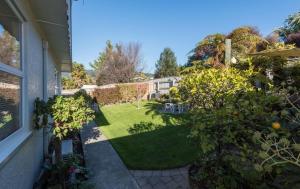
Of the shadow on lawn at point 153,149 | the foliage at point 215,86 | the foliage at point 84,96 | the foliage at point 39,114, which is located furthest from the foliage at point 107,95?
the foliage at point 215,86

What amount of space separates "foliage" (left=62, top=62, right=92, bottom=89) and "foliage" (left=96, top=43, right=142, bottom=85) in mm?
2094

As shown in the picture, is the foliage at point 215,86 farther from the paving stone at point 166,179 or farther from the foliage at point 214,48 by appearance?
the foliage at point 214,48

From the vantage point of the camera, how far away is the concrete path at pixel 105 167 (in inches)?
169

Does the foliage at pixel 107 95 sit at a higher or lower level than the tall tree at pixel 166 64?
lower

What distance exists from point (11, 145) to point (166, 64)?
39.8 metres

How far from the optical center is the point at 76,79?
111ft

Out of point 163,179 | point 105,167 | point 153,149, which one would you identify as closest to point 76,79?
point 153,149

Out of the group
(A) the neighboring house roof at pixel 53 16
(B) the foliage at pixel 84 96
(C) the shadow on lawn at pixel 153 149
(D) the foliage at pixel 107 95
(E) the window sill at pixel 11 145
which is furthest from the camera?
(D) the foliage at pixel 107 95

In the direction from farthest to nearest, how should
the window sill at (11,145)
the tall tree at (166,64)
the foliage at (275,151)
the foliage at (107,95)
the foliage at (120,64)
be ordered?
the tall tree at (166,64) < the foliage at (120,64) < the foliage at (107,95) < the window sill at (11,145) < the foliage at (275,151)

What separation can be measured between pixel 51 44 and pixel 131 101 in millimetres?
15198

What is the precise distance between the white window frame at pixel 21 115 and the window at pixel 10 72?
0.01 m

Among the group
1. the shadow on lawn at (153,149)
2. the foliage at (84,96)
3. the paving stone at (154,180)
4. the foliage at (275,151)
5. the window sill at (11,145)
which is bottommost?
the paving stone at (154,180)

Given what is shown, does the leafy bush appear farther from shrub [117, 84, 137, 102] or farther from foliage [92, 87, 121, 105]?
shrub [117, 84, 137, 102]

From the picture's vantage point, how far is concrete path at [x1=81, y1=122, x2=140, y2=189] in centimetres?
430
